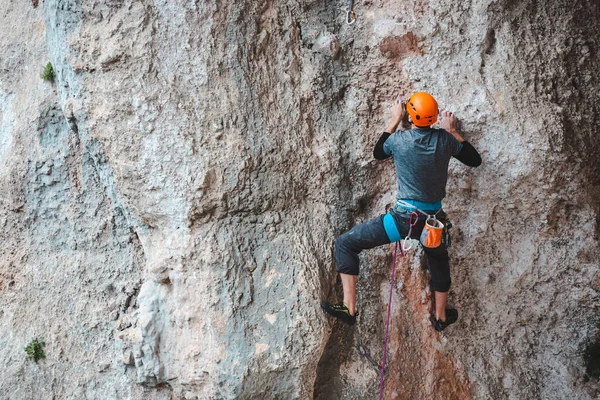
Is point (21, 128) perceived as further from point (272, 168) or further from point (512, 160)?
point (512, 160)

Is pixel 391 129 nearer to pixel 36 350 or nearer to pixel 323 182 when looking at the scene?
pixel 323 182

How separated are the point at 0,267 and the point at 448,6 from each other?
481 cm

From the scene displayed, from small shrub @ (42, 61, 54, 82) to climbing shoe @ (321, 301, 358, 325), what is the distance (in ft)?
11.1

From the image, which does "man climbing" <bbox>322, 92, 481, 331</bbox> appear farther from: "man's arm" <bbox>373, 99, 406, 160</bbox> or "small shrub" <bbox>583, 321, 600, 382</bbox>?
"small shrub" <bbox>583, 321, 600, 382</bbox>

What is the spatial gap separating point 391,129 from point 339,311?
56.4 inches

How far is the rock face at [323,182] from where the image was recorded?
156 inches

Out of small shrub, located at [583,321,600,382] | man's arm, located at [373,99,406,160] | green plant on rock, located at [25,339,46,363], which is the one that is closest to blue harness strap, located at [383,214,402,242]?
man's arm, located at [373,99,406,160]

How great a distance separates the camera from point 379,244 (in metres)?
3.88

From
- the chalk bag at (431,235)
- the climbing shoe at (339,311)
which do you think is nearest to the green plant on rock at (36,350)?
the climbing shoe at (339,311)

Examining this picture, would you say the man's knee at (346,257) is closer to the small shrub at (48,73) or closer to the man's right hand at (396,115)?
the man's right hand at (396,115)

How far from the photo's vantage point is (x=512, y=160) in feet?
13.0

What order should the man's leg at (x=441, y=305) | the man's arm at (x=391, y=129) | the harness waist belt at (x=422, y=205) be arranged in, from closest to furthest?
the harness waist belt at (x=422, y=205)
the man's arm at (x=391, y=129)
the man's leg at (x=441, y=305)

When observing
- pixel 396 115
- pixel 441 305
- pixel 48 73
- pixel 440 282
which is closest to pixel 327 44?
pixel 396 115

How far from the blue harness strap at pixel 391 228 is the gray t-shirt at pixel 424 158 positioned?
0.62ft
